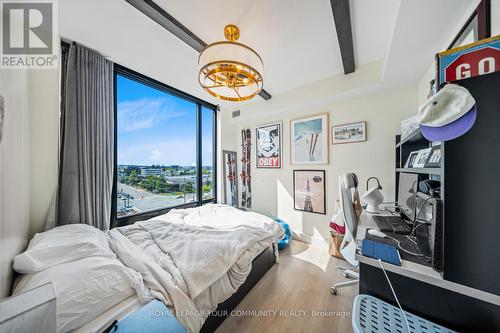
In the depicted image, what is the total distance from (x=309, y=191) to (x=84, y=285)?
112 inches

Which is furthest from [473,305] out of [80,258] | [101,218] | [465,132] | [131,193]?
[131,193]

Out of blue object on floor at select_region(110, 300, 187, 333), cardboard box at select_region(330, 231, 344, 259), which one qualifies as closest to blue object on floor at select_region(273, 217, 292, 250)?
cardboard box at select_region(330, 231, 344, 259)

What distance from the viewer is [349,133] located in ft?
8.34

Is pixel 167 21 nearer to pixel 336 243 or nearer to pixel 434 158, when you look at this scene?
pixel 434 158

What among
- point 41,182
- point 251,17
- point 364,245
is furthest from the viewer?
point 41,182

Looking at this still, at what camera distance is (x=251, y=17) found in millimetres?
1505

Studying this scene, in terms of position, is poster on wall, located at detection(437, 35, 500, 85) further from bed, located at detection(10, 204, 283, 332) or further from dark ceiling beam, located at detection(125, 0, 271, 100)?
dark ceiling beam, located at detection(125, 0, 271, 100)

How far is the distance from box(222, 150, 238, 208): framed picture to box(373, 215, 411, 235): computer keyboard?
2.73m

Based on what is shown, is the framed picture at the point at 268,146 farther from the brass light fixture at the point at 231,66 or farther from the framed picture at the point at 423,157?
the framed picture at the point at 423,157

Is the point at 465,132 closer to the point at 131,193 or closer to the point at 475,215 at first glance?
the point at 475,215

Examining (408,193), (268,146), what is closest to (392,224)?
(408,193)

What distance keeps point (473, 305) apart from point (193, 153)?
136 inches

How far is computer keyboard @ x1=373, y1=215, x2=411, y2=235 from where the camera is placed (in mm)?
1254

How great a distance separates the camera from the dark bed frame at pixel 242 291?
1.33 m
